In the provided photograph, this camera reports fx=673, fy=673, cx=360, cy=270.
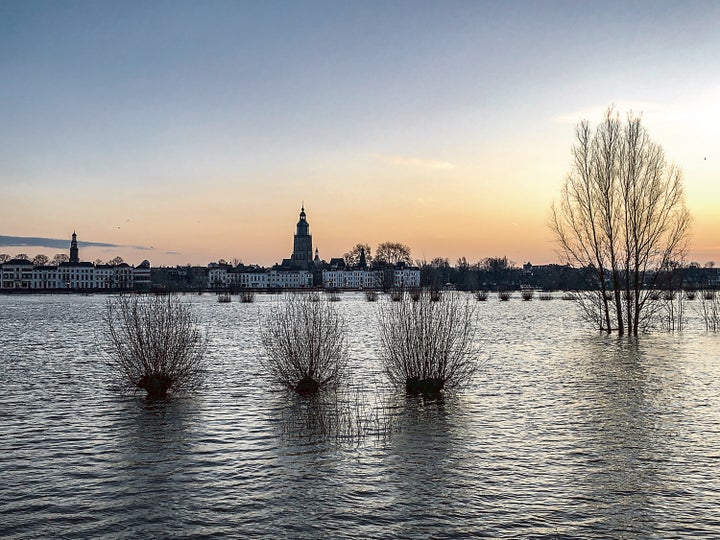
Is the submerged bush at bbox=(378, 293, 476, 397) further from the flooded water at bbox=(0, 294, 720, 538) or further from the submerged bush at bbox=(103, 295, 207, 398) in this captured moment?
the submerged bush at bbox=(103, 295, 207, 398)

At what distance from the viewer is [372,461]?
41.8 feet

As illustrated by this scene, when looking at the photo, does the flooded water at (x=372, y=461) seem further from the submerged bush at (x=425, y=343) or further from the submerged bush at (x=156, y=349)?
the submerged bush at (x=425, y=343)

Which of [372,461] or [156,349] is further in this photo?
[156,349]

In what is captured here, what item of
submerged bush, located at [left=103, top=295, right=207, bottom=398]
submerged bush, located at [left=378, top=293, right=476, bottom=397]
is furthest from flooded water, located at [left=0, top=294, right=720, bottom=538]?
submerged bush, located at [left=378, top=293, right=476, bottom=397]

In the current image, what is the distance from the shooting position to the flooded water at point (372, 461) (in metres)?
9.59

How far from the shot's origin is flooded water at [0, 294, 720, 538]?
9.59m

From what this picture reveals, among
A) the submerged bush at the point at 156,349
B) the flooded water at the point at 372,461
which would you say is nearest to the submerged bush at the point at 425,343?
the flooded water at the point at 372,461

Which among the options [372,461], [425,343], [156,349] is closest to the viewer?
[372,461]

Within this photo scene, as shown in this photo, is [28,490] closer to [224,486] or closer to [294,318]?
[224,486]

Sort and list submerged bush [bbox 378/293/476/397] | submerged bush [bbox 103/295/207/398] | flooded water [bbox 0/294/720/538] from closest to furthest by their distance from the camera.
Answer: flooded water [bbox 0/294/720/538]
submerged bush [bbox 378/293/476/397]
submerged bush [bbox 103/295/207/398]

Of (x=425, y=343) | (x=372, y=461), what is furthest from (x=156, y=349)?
(x=372, y=461)

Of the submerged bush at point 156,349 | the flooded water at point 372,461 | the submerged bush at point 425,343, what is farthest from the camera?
the submerged bush at point 156,349

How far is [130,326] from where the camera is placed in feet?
66.3

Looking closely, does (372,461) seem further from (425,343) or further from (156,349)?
(156,349)
